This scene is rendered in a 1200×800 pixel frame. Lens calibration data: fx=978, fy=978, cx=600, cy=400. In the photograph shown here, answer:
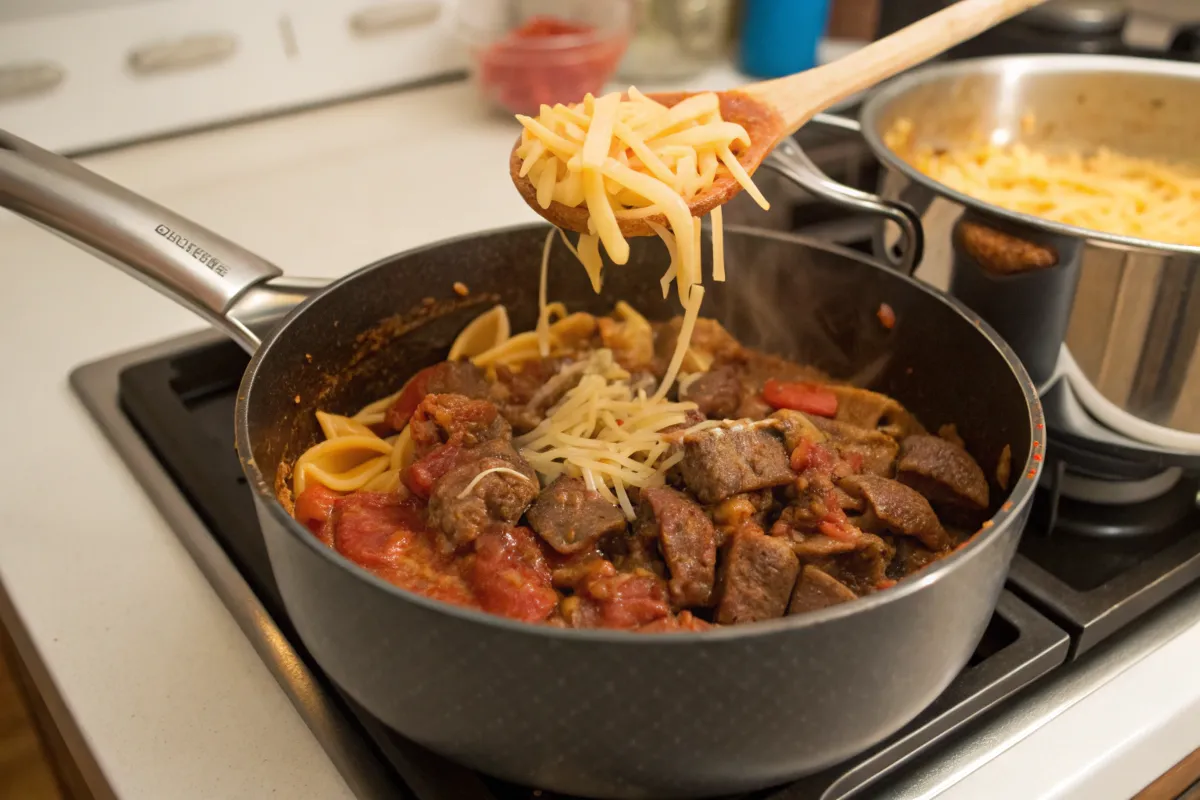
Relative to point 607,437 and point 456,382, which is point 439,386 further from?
point 607,437

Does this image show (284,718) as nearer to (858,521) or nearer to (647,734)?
(647,734)

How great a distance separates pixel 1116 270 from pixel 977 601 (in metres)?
0.64

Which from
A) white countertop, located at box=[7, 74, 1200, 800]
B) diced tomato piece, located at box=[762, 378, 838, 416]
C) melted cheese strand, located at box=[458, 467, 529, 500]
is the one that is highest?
melted cheese strand, located at box=[458, 467, 529, 500]

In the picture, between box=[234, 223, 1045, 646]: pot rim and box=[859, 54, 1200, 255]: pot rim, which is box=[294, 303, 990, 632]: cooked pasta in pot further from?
box=[859, 54, 1200, 255]: pot rim

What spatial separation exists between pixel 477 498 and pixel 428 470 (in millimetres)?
156

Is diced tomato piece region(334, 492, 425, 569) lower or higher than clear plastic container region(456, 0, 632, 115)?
lower

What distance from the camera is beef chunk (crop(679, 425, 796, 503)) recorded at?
1441 millimetres

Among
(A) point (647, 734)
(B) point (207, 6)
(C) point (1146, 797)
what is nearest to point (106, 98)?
(B) point (207, 6)

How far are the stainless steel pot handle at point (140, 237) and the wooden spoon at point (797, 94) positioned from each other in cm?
44

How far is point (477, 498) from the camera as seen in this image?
4.60ft

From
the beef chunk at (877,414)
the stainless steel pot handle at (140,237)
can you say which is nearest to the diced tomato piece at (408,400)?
the stainless steel pot handle at (140,237)

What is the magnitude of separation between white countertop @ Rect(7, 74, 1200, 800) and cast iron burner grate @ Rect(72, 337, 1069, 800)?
1.9 inches

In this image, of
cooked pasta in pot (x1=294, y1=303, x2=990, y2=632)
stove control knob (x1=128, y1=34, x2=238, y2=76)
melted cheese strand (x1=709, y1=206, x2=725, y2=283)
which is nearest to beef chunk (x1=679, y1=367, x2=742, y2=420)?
cooked pasta in pot (x1=294, y1=303, x2=990, y2=632)

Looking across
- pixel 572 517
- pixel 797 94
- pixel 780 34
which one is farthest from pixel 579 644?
pixel 780 34
